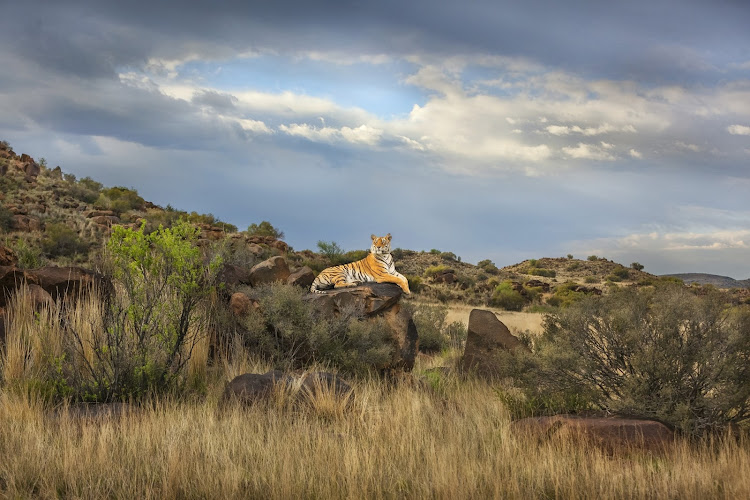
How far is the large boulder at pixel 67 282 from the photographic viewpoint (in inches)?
410

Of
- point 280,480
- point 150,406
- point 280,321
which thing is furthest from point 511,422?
point 280,321

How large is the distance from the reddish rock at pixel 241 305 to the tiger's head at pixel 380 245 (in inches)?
147

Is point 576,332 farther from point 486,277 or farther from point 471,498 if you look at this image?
point 486,277

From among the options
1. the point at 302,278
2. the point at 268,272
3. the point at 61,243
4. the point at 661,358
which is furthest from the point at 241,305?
the point at 61,243

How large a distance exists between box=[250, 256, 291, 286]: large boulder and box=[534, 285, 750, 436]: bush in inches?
281

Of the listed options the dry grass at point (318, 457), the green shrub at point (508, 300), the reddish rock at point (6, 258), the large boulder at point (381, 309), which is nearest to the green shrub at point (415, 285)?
the green shrub at point (508, 300)

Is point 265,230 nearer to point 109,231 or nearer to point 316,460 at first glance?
point 109,231

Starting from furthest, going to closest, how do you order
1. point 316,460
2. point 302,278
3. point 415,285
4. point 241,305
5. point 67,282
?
point 415,285 < point 302,278 < point 241,305 < point 67,282 < point 316,460

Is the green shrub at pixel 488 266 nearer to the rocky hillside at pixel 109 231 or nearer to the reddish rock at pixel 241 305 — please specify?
the rocky hillside at pixel 109 231

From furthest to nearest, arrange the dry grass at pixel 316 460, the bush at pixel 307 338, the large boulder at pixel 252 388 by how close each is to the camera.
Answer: the bush at pixel 307 338
the large boulder at pixel 252 388
the dry grass at pixel 316 460

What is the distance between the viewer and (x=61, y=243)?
2878 centimetres

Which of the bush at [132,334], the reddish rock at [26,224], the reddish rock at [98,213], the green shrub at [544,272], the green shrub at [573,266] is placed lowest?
the bush at [132,334]

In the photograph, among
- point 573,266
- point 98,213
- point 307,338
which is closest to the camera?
point 307,338

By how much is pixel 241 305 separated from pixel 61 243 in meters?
22.2
